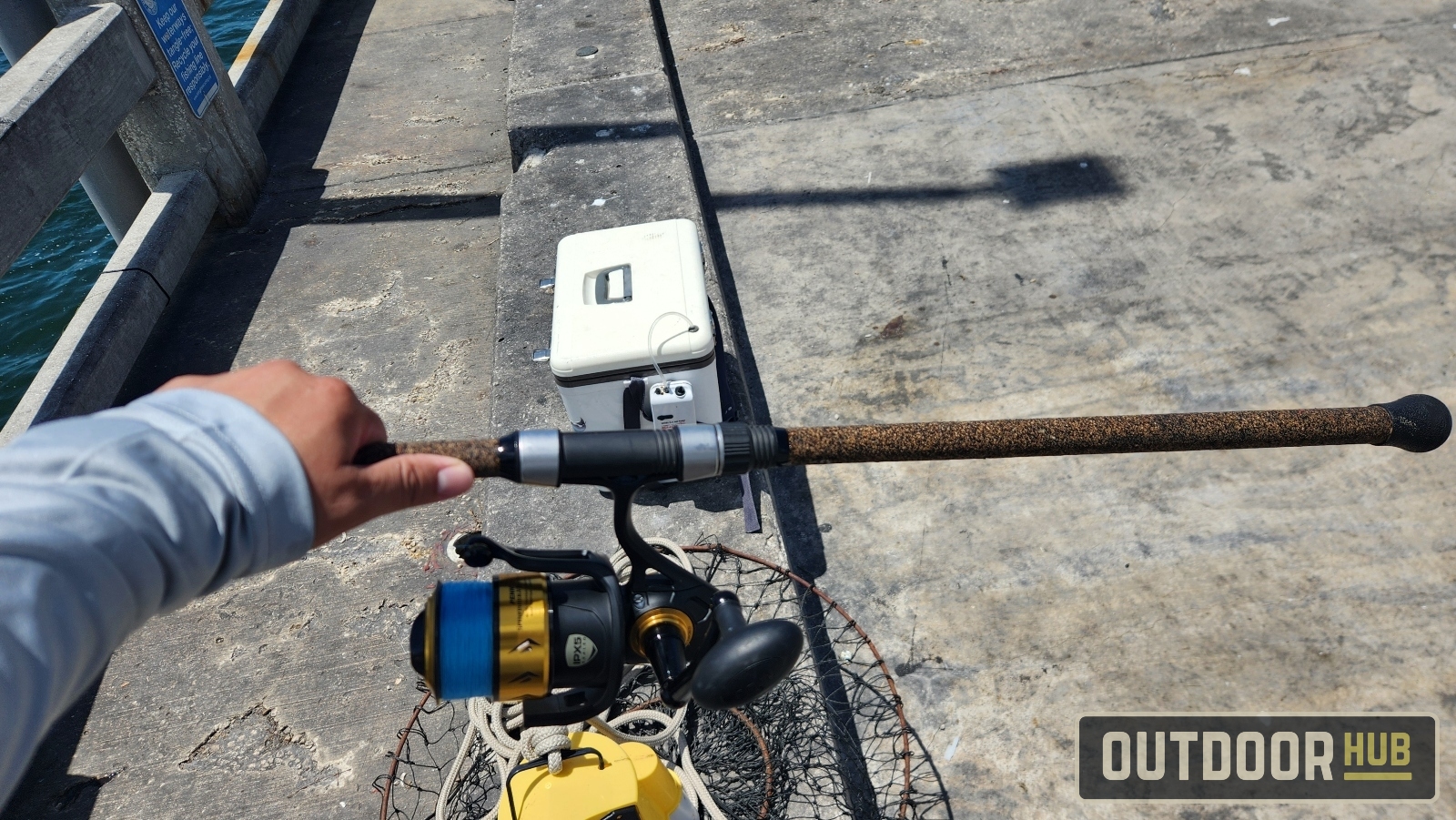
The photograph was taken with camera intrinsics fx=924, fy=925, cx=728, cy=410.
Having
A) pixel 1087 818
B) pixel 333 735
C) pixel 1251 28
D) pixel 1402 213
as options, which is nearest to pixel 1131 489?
pixel 1087 818

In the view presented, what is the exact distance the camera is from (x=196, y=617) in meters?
3.60

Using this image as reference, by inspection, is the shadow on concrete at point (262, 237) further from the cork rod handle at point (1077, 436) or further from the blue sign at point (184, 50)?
the cork rod handle at point (1077, 436)

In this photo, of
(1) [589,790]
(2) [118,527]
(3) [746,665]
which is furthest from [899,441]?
(1) [589,790]

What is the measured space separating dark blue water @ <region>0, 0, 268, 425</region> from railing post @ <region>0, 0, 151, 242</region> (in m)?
1.53

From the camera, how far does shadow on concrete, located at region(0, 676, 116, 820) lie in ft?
10.0

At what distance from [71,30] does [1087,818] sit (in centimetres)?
559

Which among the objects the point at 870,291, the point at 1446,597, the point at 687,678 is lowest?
the point at 1446,597

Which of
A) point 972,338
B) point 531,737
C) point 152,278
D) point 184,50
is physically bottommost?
point 972,338

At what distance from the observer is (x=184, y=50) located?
529 centimetres

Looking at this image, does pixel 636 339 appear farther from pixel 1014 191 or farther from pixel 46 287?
pixel 46 287

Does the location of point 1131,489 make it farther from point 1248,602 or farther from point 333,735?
point 333,735

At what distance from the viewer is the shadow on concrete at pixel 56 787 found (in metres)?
3.06

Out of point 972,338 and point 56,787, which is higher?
point 56,787

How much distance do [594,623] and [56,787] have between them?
2685 mm
